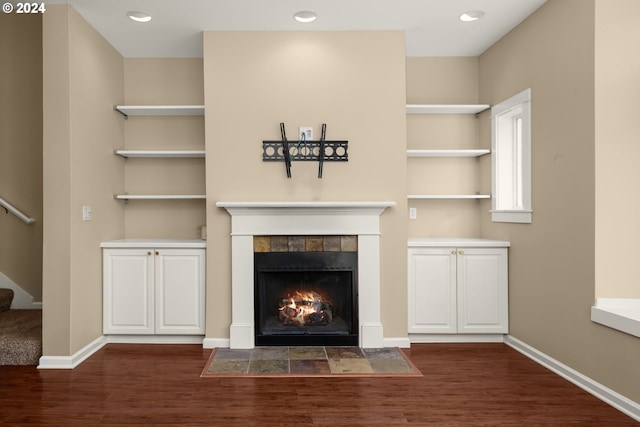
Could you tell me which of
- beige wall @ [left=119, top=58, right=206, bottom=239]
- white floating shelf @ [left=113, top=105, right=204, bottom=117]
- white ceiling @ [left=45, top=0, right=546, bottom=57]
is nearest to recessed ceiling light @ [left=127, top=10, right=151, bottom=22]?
white ceiling @ [left=45, top=0, right=546, bottom=57]

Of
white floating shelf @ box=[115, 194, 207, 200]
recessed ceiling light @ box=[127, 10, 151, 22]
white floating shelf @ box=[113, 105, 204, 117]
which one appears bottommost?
white floating shelf @ box=[115, 194, 207, 200]

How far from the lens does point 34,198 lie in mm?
4320

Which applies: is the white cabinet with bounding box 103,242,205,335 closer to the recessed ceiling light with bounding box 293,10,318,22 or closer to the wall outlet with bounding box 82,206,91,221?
the wall outlet with bounding box 82,206,91,221

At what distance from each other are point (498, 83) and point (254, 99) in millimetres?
2264

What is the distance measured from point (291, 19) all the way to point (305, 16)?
0.13 m

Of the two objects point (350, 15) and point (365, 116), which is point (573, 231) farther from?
point (350, 15)

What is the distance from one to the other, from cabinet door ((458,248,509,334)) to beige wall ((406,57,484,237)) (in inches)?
23.5

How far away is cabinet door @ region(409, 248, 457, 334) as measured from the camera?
3.92m

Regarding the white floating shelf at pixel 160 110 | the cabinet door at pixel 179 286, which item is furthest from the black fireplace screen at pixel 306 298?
the white floating shelf at pixel 160 110

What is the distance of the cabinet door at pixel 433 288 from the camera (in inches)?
154

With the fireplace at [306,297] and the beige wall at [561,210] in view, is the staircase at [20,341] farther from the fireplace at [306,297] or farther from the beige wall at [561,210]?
the beige wall at [561,210]

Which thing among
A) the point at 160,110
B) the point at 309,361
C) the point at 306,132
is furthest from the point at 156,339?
the point at 306,132

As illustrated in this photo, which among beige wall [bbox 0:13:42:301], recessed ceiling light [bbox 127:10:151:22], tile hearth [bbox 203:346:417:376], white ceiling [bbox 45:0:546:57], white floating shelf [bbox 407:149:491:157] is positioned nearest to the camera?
tile hearth [bbox 203:346:417:376]

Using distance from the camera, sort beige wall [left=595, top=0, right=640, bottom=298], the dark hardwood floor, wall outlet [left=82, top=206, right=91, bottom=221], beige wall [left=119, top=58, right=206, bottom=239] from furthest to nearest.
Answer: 1. beige wall [left=119, top=58, right=206, bottom=239]
2. wall outlet [left=82, top=206, right=91, bottom=221]
3. beige wall [left=595, top=0, right=640, bottom=298]
4. the dark hardwood floor
